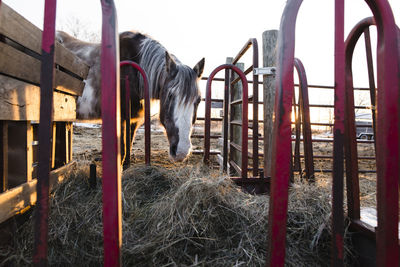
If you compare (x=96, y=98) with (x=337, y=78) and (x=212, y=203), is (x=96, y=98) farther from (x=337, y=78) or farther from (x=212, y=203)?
(x=337, y=78)

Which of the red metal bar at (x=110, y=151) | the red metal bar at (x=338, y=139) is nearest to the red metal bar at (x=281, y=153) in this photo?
the red metal bar at (x=338, y=139)

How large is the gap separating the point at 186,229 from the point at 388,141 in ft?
2.93

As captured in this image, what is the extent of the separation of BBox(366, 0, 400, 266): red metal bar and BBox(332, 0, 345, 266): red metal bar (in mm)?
125

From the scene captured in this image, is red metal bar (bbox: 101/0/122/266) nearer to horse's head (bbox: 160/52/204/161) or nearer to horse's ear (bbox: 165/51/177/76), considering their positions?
horse's head (bbox: 160/52/204/161)

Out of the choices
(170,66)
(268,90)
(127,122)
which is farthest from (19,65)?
(268,90)

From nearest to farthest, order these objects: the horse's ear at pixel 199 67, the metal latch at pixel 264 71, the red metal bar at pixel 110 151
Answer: the red metal bar at pixel 110 151, the metal latch at pixel 264 71, the horse's ear at pixel 199 67

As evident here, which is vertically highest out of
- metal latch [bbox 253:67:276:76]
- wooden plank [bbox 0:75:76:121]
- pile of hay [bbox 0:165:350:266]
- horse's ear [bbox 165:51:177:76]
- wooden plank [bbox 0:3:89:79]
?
horse's ear [bbox 165:51:177:76]

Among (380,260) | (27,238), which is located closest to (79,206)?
(27,238)

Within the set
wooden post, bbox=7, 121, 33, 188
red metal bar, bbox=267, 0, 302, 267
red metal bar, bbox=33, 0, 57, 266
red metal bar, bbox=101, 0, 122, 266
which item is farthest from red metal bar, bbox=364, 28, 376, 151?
wooden post, bbox=7, 121, 33, 188

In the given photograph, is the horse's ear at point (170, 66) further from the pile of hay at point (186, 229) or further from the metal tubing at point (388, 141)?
the metal tubing at point (388, 141)

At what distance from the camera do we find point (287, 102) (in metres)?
0.67

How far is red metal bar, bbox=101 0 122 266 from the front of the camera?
0.63 meters

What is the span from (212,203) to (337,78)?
0.89 meters

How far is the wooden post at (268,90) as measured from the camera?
8.30 ft
